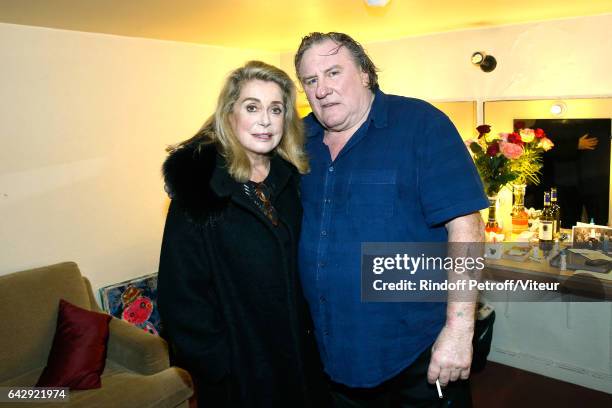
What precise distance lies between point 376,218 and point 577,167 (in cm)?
223

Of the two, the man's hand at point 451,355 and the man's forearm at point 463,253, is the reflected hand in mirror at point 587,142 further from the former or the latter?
the man's hand at point 451,355

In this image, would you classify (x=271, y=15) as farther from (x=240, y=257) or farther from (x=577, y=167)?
(x=577, y=167)

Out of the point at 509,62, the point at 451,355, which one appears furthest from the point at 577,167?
the point at 451,355

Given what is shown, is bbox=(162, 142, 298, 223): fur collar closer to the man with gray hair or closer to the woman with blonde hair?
the woman with blonde hair

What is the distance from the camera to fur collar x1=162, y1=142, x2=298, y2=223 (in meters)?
1.52

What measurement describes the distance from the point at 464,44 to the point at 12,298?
11.0ft

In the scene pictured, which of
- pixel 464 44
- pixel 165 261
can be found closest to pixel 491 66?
pixel 464 44

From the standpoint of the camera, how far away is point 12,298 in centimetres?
274

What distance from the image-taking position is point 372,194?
4.89 feet

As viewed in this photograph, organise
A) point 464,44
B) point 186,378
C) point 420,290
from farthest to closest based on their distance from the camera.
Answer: point 464,44 < point 186,378 < point 420,290

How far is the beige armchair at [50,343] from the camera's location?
2.60 meters

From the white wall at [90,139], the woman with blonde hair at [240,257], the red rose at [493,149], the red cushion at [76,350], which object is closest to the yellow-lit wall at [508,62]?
the red rose at [493,149]

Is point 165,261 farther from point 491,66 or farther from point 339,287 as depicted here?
point 491,66

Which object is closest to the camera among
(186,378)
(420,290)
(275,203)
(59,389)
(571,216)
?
(420,290)
